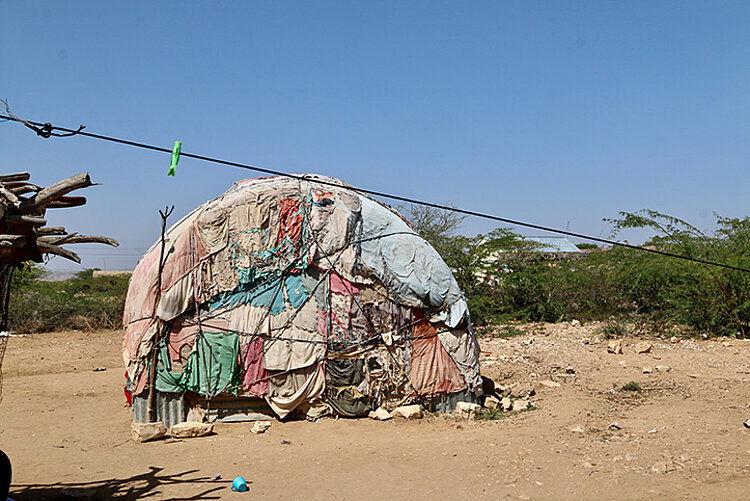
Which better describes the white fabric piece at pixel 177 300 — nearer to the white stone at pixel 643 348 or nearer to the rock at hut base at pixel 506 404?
the rock at hut base at pixel 506 404

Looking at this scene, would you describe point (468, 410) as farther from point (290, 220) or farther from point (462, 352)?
point (290, 220)

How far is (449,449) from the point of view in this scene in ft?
24.4

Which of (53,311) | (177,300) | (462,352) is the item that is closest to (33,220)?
(177,300)

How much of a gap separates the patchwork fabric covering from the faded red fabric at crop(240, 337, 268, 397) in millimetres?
15

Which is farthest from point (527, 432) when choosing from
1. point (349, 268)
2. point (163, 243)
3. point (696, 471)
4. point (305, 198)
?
point (163, 243)

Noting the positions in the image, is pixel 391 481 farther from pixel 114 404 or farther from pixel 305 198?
pixel 114 404

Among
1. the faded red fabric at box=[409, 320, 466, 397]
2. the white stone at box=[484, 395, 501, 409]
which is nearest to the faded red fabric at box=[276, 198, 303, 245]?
the faded red fabric at box=[409, 320, 466, 397]

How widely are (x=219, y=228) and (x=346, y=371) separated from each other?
9.39 ft

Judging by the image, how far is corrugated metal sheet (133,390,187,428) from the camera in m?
8.36

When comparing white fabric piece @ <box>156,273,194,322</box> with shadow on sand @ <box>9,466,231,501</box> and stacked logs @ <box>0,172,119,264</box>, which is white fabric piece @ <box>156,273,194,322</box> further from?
stacked logs @ <box>0,172,119,264</box>

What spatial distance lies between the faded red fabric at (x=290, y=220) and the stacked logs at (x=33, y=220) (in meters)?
3.84

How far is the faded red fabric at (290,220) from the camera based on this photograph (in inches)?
352

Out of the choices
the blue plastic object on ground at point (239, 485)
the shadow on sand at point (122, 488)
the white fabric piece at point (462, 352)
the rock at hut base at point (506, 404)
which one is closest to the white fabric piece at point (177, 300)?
the shadow on sand at point (122, 488)

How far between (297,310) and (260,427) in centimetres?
174
